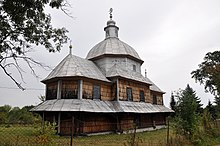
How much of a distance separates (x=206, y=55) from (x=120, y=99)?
82.5 ft

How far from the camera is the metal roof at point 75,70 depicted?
19.4 m

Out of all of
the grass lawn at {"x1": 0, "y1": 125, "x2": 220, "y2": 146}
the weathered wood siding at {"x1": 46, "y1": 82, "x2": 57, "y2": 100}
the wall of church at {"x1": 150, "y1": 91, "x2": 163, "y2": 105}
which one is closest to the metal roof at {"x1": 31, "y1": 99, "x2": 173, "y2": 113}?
the weathered wood siding at {"x1": 46, "y1": 82, "x2": 57, "y2": 100}

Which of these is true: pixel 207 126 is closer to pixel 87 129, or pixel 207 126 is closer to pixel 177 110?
pixel 177 110

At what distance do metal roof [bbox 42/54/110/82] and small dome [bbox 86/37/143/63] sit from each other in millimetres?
2561

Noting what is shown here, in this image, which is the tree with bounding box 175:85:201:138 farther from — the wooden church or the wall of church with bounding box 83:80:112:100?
the wall of church with bounding box 83:80:112:100

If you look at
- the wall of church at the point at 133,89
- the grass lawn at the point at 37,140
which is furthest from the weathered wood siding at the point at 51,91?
the wall of church at the point at 133,89

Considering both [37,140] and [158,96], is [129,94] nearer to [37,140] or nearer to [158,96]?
[158,96]

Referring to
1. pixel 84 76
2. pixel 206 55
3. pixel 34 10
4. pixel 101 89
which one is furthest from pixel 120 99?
pixel 206 55

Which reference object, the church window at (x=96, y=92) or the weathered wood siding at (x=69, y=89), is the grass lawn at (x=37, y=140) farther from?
the church window at (x=96, y=92)

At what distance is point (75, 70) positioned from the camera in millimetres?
19719

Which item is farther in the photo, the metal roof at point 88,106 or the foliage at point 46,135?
the metal roof at point 88,106

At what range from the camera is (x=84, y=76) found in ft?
62.3

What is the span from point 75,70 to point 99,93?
3.11m

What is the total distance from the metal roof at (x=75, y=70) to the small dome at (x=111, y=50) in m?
2.56
